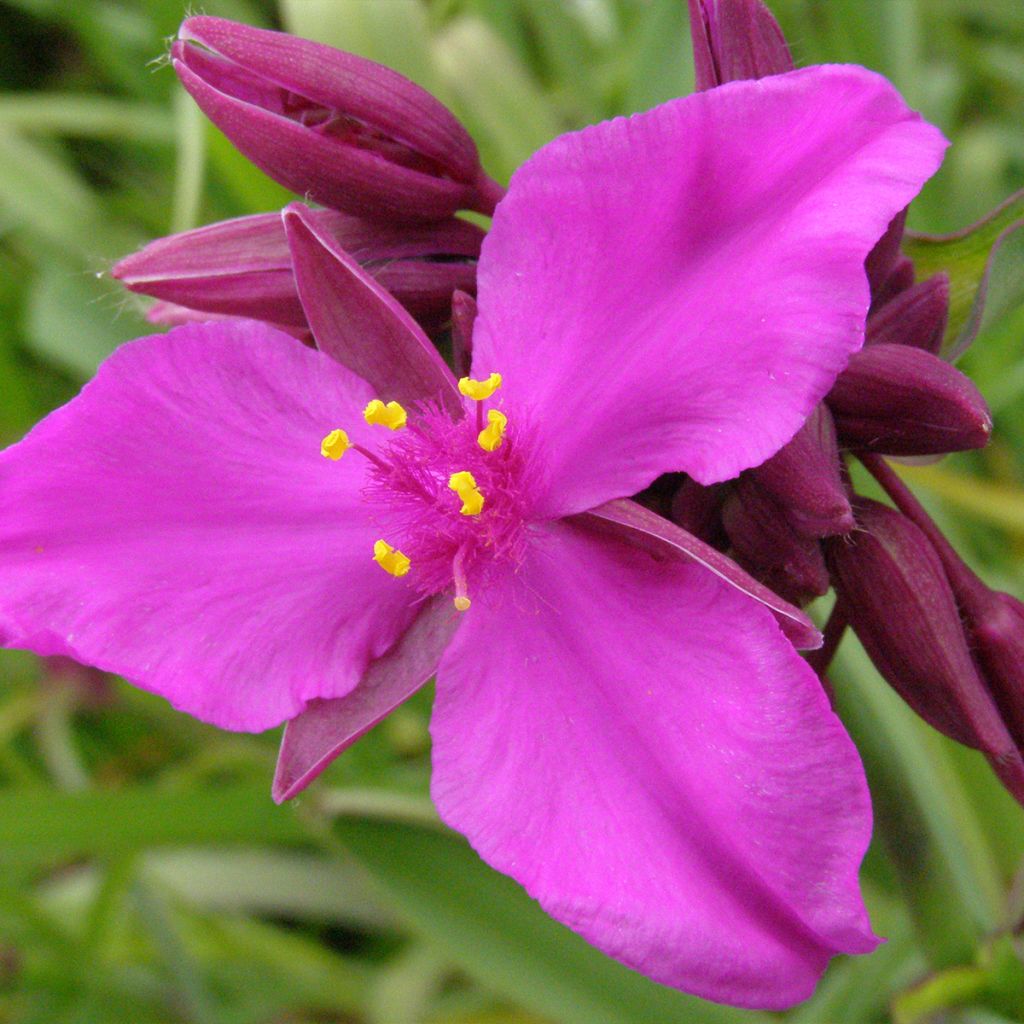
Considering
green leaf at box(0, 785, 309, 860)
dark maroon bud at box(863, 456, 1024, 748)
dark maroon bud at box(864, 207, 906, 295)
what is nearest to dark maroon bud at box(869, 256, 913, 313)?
dark maroon bud at box(864, 207, 906, 295)

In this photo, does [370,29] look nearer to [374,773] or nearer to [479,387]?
[479,387]

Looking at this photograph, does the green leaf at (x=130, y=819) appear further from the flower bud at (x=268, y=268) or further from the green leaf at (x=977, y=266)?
the green leaf at (x=977, y=266)

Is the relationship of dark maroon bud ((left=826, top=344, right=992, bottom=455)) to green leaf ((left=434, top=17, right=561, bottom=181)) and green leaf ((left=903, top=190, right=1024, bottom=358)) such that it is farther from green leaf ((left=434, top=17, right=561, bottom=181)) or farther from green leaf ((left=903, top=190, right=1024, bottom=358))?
green leaf ((left=434, top=17, right=561, bottom=181))

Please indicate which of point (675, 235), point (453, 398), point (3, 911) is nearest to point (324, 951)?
point (3, 911)

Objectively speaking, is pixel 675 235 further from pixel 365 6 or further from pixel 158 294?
pixel 365 6

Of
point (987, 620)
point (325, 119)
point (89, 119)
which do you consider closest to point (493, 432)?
point (325, 119)

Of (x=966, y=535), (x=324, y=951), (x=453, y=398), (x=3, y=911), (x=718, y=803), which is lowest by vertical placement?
(x=324, y=951)
